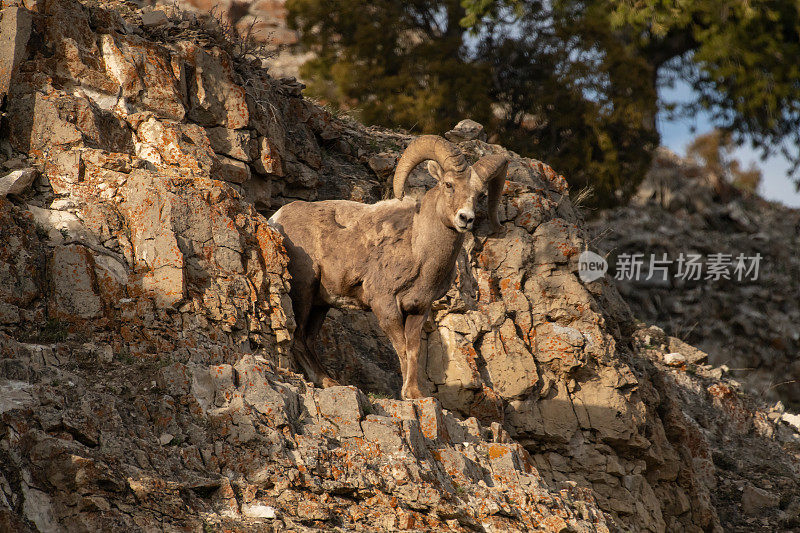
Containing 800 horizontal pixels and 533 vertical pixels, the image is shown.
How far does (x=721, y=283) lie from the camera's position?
25.6 meters

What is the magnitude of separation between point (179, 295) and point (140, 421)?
1.52m

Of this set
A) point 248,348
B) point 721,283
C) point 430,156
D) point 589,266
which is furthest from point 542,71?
point 248,348

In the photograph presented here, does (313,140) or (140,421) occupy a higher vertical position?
(313,140)

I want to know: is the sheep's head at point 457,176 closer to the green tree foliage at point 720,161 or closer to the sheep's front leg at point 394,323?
the sheep's front leg at point 394,323

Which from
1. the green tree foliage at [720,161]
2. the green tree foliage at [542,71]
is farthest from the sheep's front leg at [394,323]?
the green tree foliage at [720,161]

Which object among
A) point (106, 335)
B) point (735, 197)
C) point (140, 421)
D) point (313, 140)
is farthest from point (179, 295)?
point (735, 197)

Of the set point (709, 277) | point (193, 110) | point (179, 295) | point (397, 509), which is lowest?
point (397, 509)

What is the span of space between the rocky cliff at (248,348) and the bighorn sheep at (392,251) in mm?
612

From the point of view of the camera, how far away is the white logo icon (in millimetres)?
11633

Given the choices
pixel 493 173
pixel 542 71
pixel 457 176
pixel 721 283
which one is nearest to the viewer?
pixel 457 176

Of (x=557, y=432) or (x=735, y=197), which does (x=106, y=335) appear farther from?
(x=735, y=197)

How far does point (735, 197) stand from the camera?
31109 mm

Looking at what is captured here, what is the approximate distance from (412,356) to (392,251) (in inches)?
43.3

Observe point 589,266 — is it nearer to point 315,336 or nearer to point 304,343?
point 315,336
